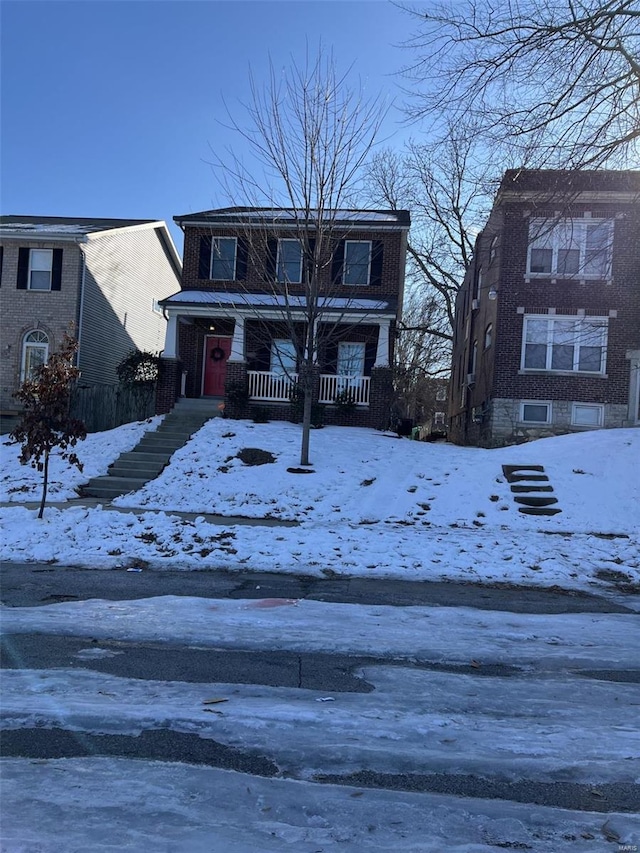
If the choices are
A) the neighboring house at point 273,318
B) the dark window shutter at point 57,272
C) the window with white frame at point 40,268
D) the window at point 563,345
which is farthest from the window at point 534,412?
the window with white frame at point 40,268

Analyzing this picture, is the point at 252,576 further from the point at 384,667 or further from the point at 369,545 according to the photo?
the point at 384,667

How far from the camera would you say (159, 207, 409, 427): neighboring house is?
17172 mm

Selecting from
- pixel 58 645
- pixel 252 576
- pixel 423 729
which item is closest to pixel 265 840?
pixel 423 729

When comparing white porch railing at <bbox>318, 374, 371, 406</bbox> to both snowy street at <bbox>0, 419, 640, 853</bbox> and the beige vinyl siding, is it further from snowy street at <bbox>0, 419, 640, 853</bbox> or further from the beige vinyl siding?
the beige vinyl siding

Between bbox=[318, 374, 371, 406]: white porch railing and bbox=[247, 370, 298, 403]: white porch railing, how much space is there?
3.25ft

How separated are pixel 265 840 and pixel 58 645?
109 inches

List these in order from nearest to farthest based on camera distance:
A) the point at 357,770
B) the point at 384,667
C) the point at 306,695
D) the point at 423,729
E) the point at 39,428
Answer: the point at 357,770 → the point at 423,729 → the point at 306,695 → the point at 384,667 → the point at 39,428

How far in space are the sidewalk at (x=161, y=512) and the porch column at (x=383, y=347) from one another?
7931 mm

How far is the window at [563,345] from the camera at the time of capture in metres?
17.5

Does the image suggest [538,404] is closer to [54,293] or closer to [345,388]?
[345,388]

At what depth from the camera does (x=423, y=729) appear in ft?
11.1

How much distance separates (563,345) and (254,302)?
9.15 m

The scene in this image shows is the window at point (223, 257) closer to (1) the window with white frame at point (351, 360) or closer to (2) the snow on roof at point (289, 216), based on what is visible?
(2) the snow on roof at point (289, 216)

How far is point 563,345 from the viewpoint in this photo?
698 inches
